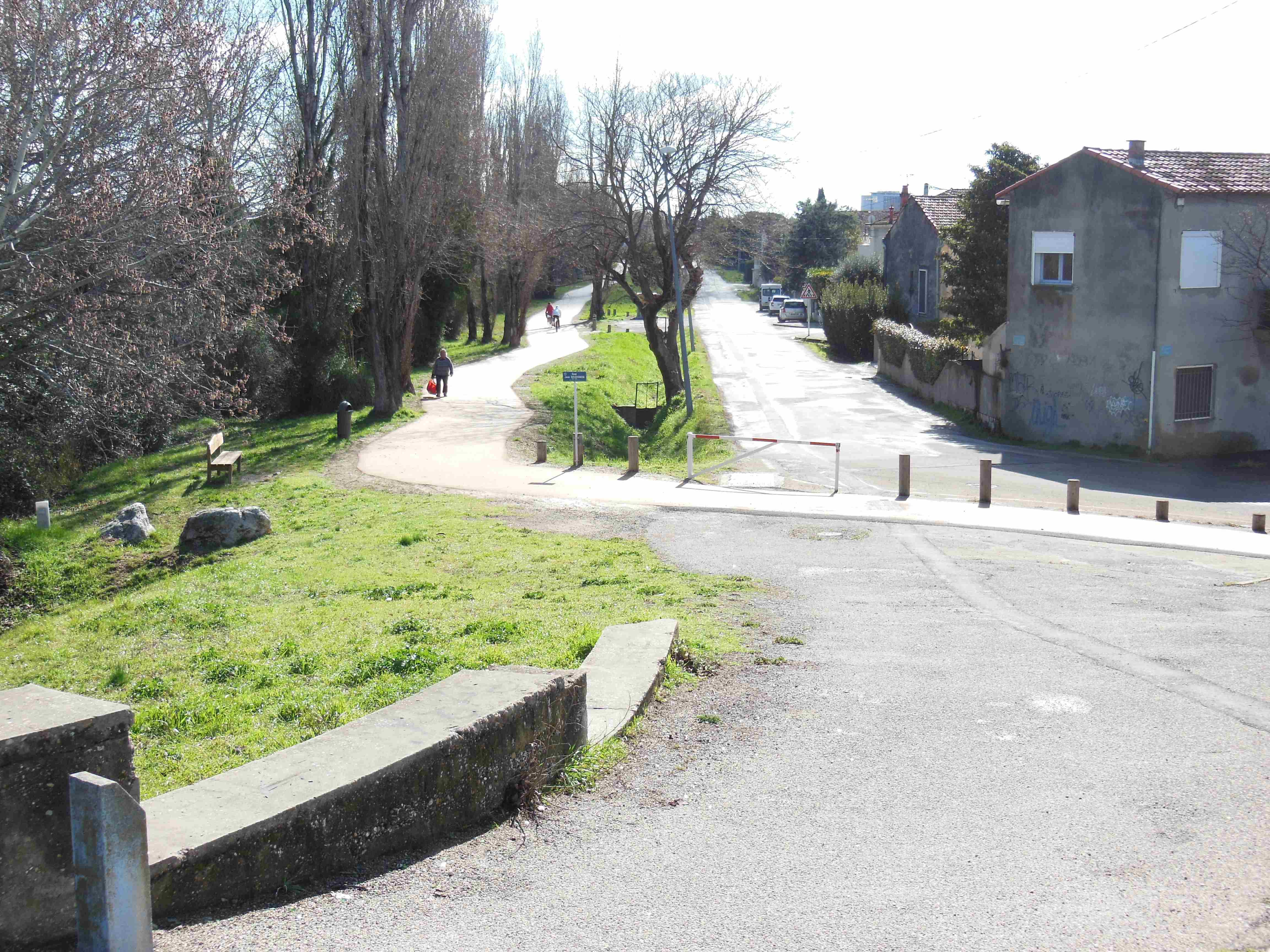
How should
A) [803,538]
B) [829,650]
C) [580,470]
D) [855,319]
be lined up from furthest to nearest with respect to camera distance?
[855,319] → [580,470] → [803,538] → [829,650]

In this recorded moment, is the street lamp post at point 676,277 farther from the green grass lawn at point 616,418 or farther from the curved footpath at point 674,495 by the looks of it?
the curved footpath at point 674,495

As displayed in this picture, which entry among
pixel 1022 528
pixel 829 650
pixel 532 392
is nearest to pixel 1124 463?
pixel 1022 528

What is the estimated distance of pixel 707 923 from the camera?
4211mm

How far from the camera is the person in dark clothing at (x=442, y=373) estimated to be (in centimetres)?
3456

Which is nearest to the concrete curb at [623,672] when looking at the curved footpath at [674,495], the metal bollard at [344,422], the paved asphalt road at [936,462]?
the curved footpath at [674,495]

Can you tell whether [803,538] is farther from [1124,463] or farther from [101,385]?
[1124,463]

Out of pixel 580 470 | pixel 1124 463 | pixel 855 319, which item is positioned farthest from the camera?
pixel 855 319

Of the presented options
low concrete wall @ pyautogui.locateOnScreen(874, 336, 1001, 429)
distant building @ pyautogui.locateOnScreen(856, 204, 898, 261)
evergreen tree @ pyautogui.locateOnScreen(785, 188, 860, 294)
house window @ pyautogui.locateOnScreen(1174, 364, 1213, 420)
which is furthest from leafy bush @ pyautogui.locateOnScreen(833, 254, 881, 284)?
house window @ pyautogui.locateOnScreen(1174, 364, 1213, 420)

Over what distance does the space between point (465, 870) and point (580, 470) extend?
62.1 feet

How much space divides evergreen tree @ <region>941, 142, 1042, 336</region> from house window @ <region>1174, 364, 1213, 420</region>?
12890mm

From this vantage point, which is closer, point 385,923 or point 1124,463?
point 385,923

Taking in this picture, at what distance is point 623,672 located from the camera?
7332 mm

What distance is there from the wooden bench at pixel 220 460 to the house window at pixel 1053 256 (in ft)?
70.5

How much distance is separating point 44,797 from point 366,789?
1.23m
